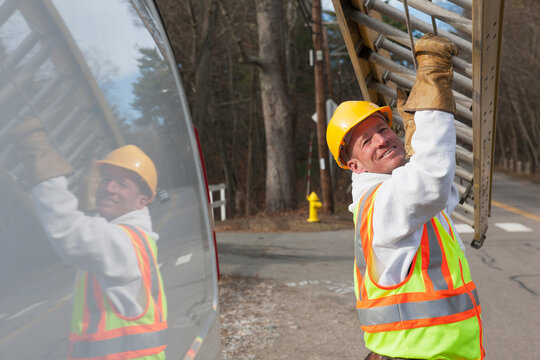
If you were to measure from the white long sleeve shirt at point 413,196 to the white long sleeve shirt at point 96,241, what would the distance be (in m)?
0.86

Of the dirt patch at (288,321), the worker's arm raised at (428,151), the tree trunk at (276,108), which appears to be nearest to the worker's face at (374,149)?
the worker's arm raised at (428,151)

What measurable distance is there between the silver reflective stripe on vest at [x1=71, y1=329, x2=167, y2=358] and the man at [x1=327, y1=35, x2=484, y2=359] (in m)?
0.87

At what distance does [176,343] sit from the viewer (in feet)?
6.61

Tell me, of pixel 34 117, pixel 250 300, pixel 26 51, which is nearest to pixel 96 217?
pixel 34 117

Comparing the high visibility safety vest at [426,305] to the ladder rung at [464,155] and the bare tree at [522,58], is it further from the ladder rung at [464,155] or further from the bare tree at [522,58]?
the bare tree at [522,58]

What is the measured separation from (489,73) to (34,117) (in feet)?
5.99

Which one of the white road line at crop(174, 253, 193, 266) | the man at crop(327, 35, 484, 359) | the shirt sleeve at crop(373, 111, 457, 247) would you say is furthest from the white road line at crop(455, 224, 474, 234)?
the white road line at crop(174, 253, 193, 266)

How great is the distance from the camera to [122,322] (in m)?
1.66

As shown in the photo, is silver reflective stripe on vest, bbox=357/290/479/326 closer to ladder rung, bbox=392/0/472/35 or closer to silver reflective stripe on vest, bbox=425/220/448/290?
silver reflective stripe on vest, bbox=425/220/448/290

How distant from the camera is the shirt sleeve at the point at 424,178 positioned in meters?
2.11

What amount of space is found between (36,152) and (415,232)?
4.77 feet

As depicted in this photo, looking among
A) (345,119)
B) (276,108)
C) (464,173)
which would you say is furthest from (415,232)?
(276,108)

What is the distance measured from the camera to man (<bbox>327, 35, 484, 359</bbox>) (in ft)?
7.00

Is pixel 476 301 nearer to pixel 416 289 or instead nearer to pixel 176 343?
pixel 416 289
